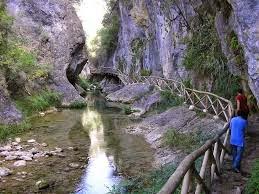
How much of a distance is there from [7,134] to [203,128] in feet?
30.4

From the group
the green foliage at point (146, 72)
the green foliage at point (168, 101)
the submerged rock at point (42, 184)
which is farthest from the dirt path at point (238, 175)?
the green foliage at point (146, 72)

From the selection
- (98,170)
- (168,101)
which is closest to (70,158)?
(98,170)

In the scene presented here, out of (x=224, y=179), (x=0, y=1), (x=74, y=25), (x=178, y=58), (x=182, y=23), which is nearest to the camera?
(x=224, y=179)

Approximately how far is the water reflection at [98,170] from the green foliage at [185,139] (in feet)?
7.88

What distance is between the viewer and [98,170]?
13.4 meters

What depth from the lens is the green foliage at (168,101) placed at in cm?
2219

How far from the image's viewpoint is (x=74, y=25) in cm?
4072

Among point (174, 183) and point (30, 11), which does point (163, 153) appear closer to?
point (174, 183)

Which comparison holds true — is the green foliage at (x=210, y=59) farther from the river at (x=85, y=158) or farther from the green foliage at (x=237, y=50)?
the river at (x=85, y=158)

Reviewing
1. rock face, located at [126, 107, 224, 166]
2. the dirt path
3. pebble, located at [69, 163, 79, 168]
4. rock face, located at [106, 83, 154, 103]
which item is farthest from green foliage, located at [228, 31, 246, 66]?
rock face, located at [106, 83, 154, 103]

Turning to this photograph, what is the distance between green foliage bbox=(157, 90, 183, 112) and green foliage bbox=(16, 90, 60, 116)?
863cm

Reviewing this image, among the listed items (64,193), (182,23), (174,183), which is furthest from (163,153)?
(182,23)

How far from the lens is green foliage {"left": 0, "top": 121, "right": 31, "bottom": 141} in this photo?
18.1 meters

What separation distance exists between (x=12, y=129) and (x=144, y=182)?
1037 centimetres
